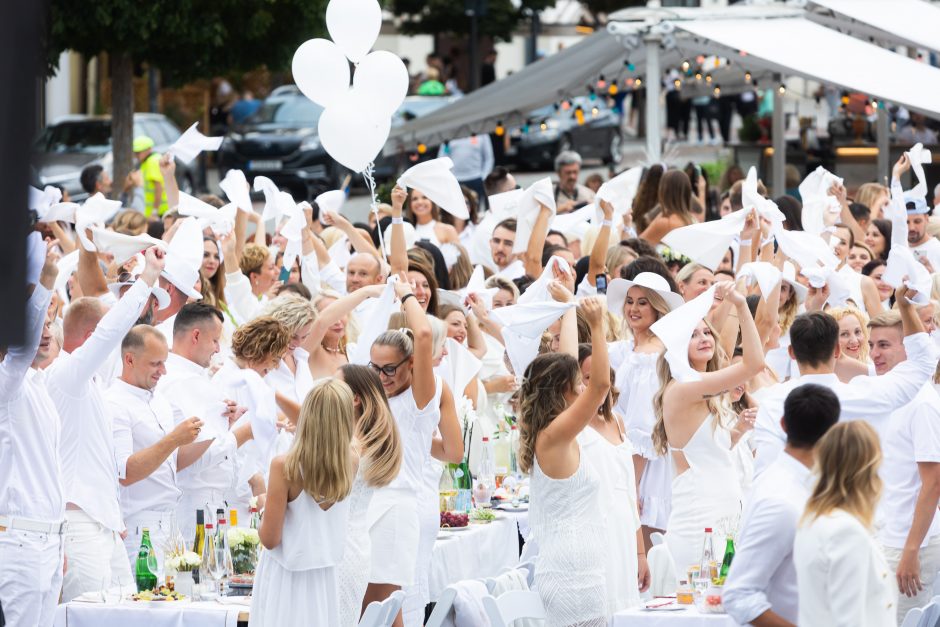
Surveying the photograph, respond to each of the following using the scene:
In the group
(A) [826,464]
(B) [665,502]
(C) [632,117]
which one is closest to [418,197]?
(B) [665,502]

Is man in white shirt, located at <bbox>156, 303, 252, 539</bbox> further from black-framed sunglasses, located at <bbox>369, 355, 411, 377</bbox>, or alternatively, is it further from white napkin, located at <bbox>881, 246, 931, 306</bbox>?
white napkin, located at <bbox>881, 246, 931, 306</bbox>

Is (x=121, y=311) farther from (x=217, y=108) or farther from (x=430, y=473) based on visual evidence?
(x=217, y=108)

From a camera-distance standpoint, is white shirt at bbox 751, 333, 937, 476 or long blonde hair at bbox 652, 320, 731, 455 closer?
white shirt at bbox 751, 333, 937, 476

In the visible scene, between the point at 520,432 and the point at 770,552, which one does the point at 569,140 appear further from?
the point at 770,552

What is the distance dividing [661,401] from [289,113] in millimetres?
20204

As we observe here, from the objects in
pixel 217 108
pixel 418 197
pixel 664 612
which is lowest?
pixel 664 612

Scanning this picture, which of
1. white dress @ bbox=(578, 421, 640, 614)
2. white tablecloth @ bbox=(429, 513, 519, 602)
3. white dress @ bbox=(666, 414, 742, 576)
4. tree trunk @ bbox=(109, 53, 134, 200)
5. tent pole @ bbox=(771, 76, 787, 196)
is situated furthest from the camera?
tree trunk @ bbox=(109, 53, 134, 200)

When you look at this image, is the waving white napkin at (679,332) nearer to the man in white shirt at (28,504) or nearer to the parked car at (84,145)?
the man in white shirt at (28,504)

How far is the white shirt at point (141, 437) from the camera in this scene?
646cm

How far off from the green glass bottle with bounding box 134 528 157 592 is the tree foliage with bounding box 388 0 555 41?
27.7m

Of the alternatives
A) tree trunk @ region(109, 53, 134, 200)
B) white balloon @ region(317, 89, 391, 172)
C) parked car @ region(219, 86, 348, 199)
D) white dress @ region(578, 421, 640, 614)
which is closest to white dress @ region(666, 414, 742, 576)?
white dress @ region(578, 421, 640, 614)

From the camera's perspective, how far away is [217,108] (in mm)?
33219

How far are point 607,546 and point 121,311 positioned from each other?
7.19 feet

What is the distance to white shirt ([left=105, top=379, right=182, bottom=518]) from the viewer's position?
6465 millimetres
